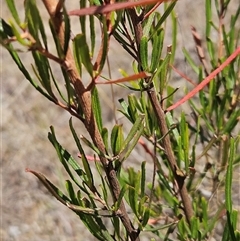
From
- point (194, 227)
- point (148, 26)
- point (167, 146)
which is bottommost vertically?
point (194, 227)

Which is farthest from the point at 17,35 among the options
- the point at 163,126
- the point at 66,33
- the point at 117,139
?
the point at 163,126

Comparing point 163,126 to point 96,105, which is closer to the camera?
point 96,105

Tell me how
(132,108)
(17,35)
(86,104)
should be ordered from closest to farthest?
(17,35)
(86,104)
(132,108)

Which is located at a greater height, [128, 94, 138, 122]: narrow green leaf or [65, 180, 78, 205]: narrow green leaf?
[128, 94, 138, 122]: narrow green leaf

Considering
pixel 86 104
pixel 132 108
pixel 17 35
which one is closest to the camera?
pixel 17 35

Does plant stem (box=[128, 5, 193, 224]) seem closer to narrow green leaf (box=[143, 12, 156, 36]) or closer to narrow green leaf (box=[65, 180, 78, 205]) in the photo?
narrow green leaf (box=[143, 12, 156, 36])

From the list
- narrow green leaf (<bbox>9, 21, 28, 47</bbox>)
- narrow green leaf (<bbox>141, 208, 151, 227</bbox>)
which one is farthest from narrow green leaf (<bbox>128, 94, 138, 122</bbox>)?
narrow green leaf (<bbox>9, 21, 28, 47</bbox>)

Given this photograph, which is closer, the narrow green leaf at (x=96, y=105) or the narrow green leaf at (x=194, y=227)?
the narrow green leaf at (x=96, y=105)

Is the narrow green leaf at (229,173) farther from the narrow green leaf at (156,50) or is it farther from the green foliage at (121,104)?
the narrow green leaf at (156,50)

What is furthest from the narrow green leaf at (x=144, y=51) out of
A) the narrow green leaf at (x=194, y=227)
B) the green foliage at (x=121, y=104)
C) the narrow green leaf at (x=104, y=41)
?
the narrow green leaf at (x=194, y=227)

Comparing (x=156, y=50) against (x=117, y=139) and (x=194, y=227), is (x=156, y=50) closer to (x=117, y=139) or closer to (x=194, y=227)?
(x=117, y=139)

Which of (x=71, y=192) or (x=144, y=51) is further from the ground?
(x=144, y=51)
